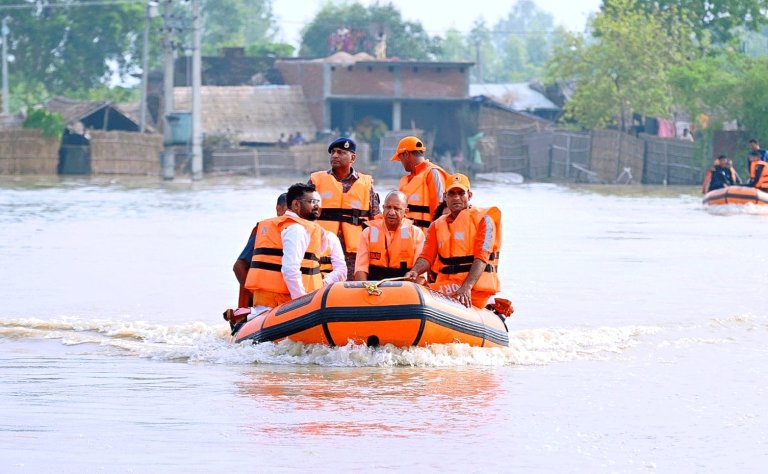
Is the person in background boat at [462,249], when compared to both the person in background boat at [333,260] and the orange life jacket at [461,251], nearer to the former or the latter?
the orange life jacket at [461,251]

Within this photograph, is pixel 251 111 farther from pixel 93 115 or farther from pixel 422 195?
pixel 422 195

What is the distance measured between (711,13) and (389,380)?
165 ft

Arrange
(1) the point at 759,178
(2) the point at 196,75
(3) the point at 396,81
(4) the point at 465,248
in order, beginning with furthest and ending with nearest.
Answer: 1. (3) the point at 396,81
2. (2) the point at 196,75
3. (1) the point at 759,178
4. (4) the point at 465,248

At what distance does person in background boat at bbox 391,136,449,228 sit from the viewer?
12211mm

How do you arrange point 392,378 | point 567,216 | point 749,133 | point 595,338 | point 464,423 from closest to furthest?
1. point 464,423
2. point 392,378
3. point 595,338
4. point 567,216
5. point 749,133

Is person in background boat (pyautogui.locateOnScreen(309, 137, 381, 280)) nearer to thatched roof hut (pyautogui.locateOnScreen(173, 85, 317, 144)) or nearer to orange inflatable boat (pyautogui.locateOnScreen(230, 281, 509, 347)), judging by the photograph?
orange inflatable boat (pyautogui.locateOnScreen(230, 281, 509, 347))

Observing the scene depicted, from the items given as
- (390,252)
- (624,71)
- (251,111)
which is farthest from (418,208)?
(251,111)

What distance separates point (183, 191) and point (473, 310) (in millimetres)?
30980

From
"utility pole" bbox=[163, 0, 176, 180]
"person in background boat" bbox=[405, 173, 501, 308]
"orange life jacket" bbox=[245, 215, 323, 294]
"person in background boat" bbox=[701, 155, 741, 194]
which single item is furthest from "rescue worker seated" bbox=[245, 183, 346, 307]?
"utility pole" bbox=[163, 0, 176, 180]

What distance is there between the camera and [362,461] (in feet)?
26.3

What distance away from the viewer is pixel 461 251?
448 inches

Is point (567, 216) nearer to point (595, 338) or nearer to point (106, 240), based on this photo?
point (106, 240)

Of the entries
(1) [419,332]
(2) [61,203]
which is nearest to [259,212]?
(2) [61,203]

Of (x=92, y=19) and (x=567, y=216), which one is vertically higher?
(x=92, y=19)
